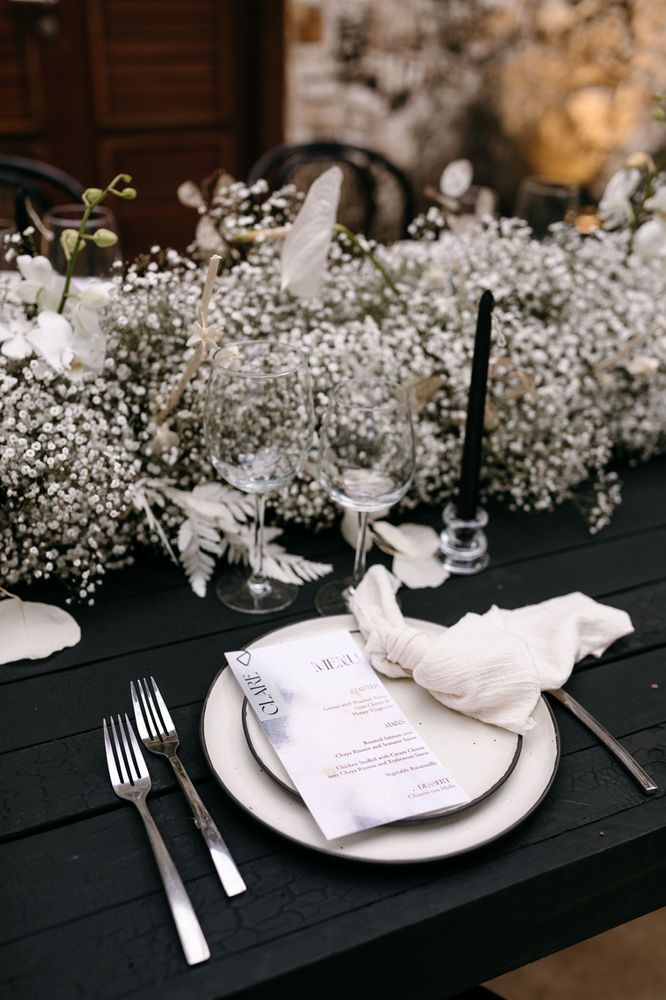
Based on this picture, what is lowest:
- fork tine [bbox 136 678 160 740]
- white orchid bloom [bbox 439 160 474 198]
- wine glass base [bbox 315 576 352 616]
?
wine glass base [bbox 315 576 352 616]

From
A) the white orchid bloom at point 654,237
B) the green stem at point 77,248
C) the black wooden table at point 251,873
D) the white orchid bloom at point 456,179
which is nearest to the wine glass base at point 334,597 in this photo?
the black wooden table at point 251,873

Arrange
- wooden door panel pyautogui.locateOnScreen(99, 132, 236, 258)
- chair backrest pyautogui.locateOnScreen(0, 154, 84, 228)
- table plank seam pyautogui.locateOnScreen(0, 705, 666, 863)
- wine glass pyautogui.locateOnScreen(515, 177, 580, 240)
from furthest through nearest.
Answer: wooden door panel pyautogui.locateOnScreen(99, 132, 236, 258)
wine glass pyautogui.locateOnScreen(515, 177, 580, 240)
chair backrest pyautogui.locateOnScreen(0, 154, 84, 228)
table plank seam pyautogui.locateOnScreen(0, 705, 666, 863)

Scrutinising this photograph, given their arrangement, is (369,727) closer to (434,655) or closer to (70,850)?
(434,655)

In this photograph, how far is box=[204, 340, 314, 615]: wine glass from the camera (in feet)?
3.36

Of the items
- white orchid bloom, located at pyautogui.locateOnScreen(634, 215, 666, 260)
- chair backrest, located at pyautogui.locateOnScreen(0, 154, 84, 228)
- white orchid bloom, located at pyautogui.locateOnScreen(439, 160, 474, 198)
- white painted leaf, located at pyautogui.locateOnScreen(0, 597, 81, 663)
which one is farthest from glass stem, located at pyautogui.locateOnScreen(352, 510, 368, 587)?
chair backrest, located at pyautogui.locateOnScreen(0, 154, 84, 228)

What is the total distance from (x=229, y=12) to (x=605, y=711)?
356cm

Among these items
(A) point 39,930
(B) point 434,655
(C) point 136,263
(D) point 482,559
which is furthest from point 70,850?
(C) point 136,263

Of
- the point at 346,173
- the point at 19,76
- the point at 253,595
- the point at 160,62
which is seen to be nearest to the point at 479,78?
the point at 160,62

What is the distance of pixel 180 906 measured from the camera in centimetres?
70

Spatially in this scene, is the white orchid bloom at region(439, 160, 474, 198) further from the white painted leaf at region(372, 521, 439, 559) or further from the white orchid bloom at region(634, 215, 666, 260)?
the white painted leaf at region(372, 521, 439, 559)

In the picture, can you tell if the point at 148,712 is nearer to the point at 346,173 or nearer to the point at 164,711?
the point at 164,711

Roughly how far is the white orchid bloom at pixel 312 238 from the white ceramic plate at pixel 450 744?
1.98ft

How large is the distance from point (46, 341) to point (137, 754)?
49cm

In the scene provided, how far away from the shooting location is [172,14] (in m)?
3.57
